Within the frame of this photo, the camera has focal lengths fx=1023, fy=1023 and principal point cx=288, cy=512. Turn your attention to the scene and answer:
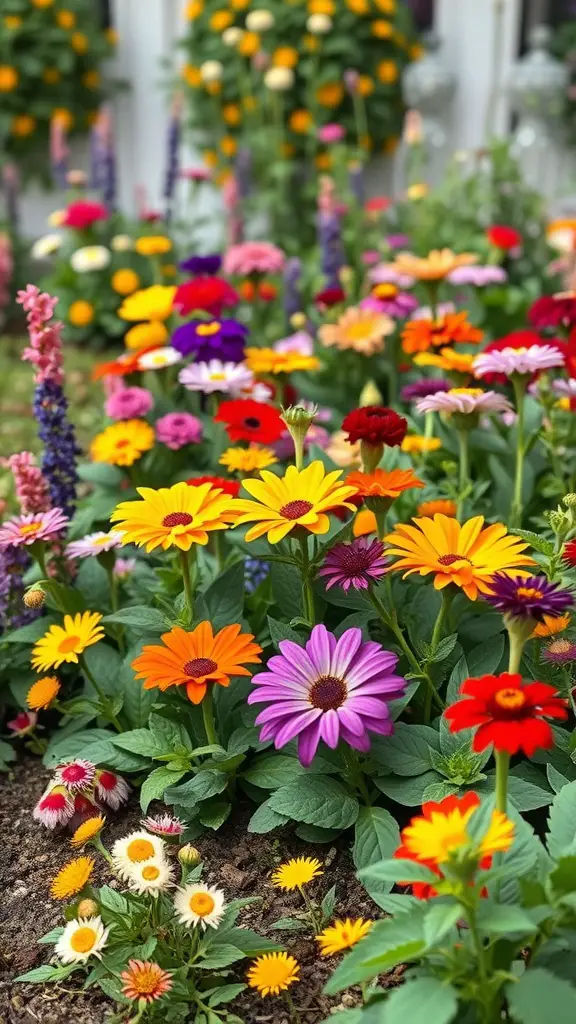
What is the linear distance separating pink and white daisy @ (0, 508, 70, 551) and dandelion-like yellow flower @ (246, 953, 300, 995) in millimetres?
747

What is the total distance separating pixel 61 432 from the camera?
1.96 m

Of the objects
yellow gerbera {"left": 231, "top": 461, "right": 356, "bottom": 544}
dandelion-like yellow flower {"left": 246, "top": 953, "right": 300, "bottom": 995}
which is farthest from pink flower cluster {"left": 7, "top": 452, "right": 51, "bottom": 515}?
dandelion-like yellow flower {"left": 246, "top": 953, "right": 300, "bottom": 995}

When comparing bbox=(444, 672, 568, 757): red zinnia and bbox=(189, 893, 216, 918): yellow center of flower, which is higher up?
bbox=(444, 672, 568, 757): red zinnia

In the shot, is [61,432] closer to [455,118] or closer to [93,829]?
[93,829]

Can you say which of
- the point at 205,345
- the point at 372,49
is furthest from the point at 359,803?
the point at 372,49

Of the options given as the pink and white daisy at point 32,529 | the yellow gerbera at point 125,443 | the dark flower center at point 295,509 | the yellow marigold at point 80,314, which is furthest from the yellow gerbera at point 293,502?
the yellow marigold at point 80,314

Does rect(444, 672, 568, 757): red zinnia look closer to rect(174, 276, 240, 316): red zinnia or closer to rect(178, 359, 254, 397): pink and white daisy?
rect(178, 359, 254, 397): pink and white daisy

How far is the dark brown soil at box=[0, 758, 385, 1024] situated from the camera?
130 centimetres

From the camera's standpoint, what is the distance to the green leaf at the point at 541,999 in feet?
2.99

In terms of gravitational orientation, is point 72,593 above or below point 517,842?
below

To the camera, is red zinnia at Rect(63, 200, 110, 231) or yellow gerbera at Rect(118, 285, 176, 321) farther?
red zinnia at Rect(63, 200, 110, 231)

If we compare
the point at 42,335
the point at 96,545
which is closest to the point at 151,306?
the point at 42,335

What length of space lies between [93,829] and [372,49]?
15.3 ft

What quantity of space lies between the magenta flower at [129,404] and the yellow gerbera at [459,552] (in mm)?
868
